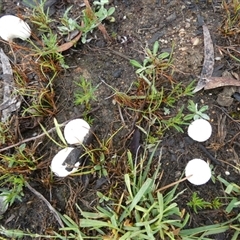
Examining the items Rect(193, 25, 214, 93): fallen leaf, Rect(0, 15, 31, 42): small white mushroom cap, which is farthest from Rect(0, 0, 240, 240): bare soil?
Rect(0, 15, 31, 42): small white mushroom cap

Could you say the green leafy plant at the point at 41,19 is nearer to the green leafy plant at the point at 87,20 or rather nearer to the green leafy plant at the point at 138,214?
the green leafy plant at the point at 87,20

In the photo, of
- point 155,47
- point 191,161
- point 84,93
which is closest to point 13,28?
point 84,93

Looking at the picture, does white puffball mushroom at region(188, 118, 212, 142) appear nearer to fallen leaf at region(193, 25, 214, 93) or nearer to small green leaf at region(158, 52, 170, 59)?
fallen leaf at region(193, 25, 214, 93)

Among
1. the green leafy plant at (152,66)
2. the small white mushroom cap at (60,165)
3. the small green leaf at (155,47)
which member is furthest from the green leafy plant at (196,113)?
the small white mushroom cap at (60,165)

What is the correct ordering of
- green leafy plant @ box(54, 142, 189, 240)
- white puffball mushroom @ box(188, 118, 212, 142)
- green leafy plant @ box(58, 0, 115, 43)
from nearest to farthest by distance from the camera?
1. green leafy plant @ box(54, 142, 189, 240)
2. white puffball mushroom @ box(188, 118, 212, 142)
3. green leafy plant @ box(58, 0, 115, 43)

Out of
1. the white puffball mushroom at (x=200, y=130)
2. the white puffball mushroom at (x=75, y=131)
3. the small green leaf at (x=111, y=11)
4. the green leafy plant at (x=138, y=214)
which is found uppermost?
the small green leaf at (x=111, y=11)
